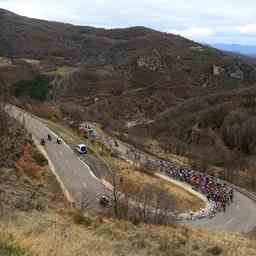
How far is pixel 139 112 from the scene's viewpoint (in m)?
141

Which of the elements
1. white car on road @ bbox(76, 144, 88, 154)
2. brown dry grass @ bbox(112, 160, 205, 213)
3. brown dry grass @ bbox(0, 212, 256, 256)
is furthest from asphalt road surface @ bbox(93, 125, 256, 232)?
brown dry grass @ bbox(0, 212, 256, 256)

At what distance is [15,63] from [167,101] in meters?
56.7

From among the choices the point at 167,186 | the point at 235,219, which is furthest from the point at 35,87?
the point at 235,219

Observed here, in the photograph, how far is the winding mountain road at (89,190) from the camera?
38.7m

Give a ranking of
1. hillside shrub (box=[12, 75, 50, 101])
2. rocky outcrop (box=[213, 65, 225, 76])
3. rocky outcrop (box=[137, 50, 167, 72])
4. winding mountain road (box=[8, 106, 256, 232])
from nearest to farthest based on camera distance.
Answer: winding mountain road (box=[8, 106, 256, 232]) → hillside shrub (box=[12, 75, 50, 101]) → rocky outcrop (box=[137, 50, 167, 72]) → rocky outcrop (box=[213, 65, 225, 76])

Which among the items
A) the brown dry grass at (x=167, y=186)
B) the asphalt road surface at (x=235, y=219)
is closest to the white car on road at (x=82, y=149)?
the brown dry grass at (x=167, y=186)

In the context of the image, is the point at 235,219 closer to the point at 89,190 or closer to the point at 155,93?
the point at 89,190

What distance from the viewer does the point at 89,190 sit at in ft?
132

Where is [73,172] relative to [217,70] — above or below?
below

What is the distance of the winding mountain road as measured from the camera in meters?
38.7

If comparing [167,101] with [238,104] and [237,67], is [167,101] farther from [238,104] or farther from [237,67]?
[237,67]

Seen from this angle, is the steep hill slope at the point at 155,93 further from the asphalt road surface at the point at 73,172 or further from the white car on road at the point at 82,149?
the white car on road at the point at 82,149

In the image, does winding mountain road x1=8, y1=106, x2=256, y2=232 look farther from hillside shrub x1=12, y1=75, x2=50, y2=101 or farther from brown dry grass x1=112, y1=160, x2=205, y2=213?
hillside shrub x1=12, y1=75, x2=50, y2=101

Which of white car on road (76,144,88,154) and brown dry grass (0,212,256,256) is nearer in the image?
brown dry grass (0,212,256,256)
